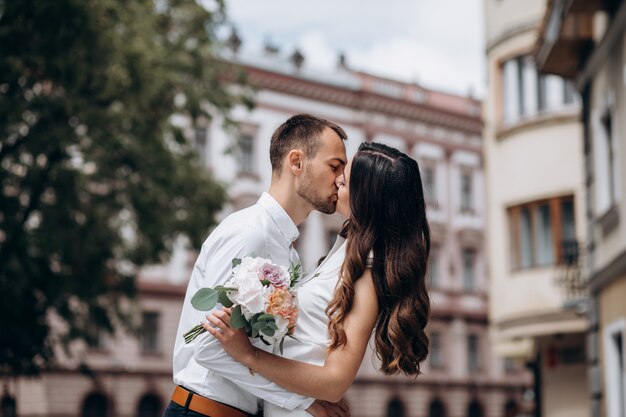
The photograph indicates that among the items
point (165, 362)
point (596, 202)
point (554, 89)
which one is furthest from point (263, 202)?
point (165, 362)

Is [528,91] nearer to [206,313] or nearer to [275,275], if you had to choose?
[206,313]

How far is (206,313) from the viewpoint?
481cm

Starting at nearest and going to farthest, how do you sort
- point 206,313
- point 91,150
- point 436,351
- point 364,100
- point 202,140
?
point 206,313 < point 91,150 < point 202,140 < point 364,100 < point 436,351

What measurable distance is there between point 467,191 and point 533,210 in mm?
35058

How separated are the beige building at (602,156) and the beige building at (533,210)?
17.0 ft

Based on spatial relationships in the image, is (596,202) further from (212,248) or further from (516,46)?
(212,248)

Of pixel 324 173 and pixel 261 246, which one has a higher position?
pixel 324 173

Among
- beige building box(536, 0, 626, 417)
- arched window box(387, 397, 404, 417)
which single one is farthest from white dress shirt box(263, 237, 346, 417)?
arched window box(387, 397, 404, 417)

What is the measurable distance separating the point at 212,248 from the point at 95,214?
58.7 ft

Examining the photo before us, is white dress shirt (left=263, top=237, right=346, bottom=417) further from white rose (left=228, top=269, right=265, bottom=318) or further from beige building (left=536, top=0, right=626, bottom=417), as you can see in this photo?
beige building (left=536, top=0, right=626, bottom=417)

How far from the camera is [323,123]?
5.07 metres

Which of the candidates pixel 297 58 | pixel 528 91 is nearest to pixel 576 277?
pixel 528 91

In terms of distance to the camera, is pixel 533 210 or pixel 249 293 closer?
pixel 249 293

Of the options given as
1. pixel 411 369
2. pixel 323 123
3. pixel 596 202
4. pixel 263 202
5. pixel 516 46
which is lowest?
pixel 411 369
